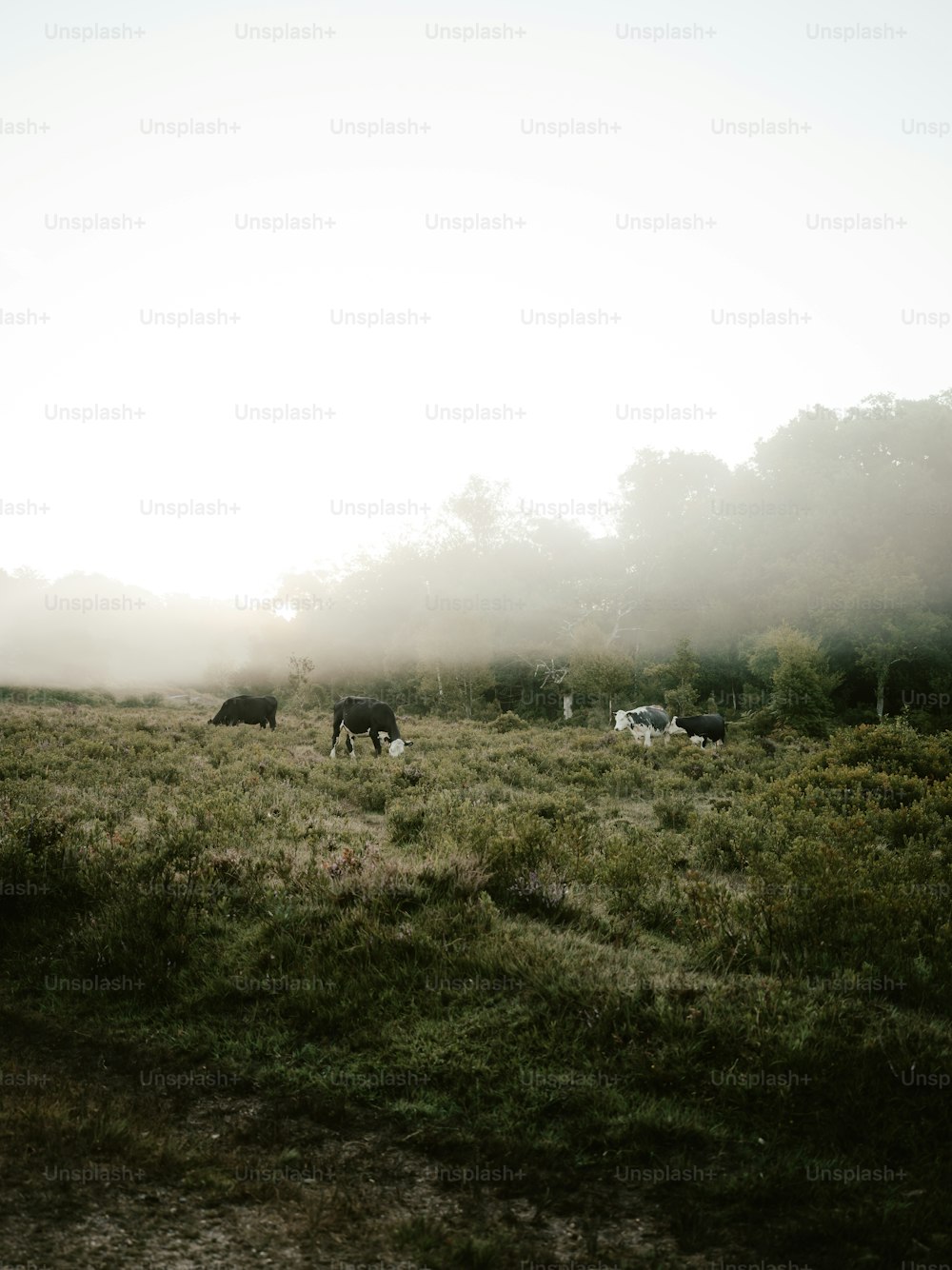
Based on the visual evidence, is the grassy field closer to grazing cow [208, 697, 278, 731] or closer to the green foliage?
grazing cow [208, 697, 278, 731]

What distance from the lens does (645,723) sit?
2445 centimetres

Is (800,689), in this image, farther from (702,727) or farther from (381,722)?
(381,722)

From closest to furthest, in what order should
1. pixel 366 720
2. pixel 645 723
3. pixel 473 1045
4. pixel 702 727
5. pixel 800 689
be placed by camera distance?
1. pixel 473 1045
2. pixel 366 720
3. pixel 702 727
4. pixel 645 723
5. pixel 800 689

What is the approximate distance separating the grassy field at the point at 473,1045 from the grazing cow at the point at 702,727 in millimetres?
13956

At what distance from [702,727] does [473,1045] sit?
20.7m

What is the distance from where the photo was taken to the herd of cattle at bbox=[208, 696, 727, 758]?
20.8 m

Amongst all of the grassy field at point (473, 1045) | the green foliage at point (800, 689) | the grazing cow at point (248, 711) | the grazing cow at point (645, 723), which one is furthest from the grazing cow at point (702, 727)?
the grazing cow at point (248, 711)

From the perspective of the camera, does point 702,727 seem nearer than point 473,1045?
No

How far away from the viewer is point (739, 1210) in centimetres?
374

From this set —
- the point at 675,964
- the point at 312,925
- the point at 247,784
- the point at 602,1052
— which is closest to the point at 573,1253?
the point at 602,1052

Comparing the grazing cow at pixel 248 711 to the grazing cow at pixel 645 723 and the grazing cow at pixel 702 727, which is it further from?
the grazing cow at pixel 702 727

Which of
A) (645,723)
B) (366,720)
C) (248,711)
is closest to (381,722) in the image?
(366,720)

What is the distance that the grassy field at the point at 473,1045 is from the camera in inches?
143

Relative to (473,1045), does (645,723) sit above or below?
above
